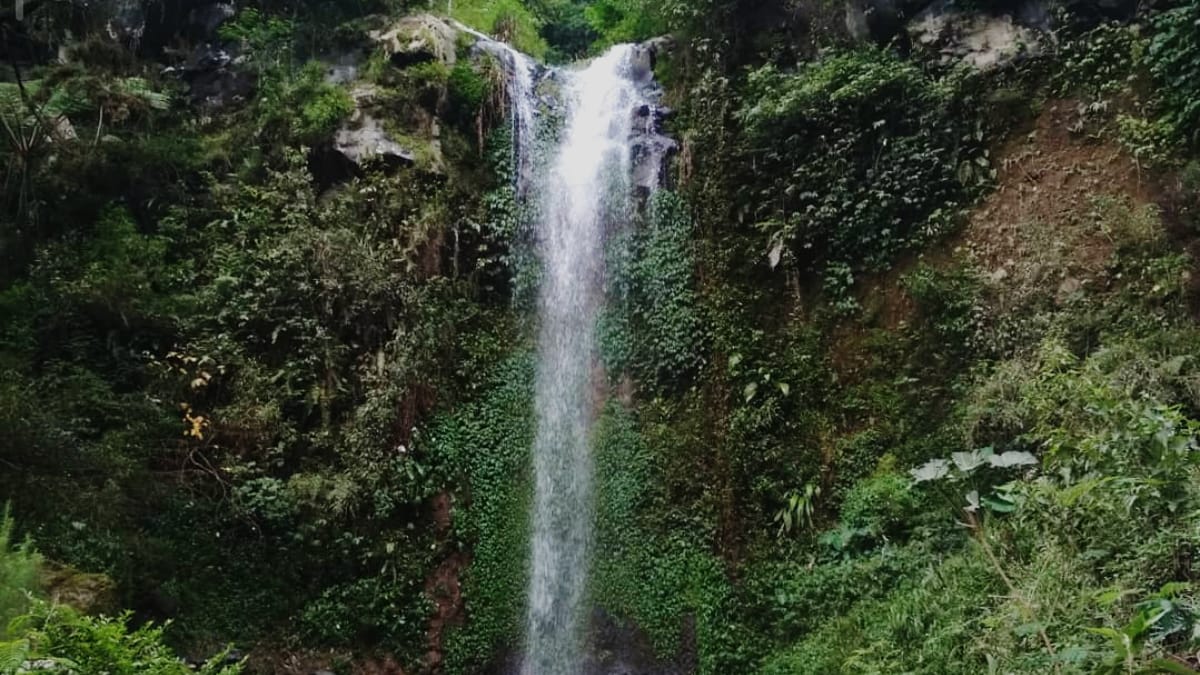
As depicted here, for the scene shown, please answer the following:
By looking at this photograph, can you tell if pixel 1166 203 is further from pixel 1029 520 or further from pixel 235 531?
pixel 235 531

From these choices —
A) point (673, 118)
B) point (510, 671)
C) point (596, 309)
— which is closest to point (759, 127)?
point (673, 118)

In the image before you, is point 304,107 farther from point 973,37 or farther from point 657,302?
point 973,37

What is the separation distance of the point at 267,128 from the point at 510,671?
7.15 meters

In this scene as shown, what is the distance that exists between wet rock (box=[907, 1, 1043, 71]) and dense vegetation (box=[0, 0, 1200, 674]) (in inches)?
7.0

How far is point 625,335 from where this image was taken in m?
9.71

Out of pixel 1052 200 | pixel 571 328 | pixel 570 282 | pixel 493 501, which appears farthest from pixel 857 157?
pixel 493 501

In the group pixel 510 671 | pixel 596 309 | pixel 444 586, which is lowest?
pixel 510 671

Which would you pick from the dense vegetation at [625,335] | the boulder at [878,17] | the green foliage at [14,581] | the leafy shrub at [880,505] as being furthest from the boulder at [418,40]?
the green foliage at [14,581]

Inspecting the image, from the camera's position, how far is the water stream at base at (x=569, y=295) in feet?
28.2

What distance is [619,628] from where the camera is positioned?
8281 millimetres

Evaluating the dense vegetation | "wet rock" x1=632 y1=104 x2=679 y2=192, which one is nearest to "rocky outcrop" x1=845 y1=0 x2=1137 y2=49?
the dense vegetation

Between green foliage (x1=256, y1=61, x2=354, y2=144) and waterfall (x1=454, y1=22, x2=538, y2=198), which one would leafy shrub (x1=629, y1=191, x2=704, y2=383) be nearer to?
waterfall (x1=454, y1=22, x2=538, y2=198)

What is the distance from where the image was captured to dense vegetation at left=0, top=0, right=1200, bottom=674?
7.19 meters

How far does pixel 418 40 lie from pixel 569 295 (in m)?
4.19
